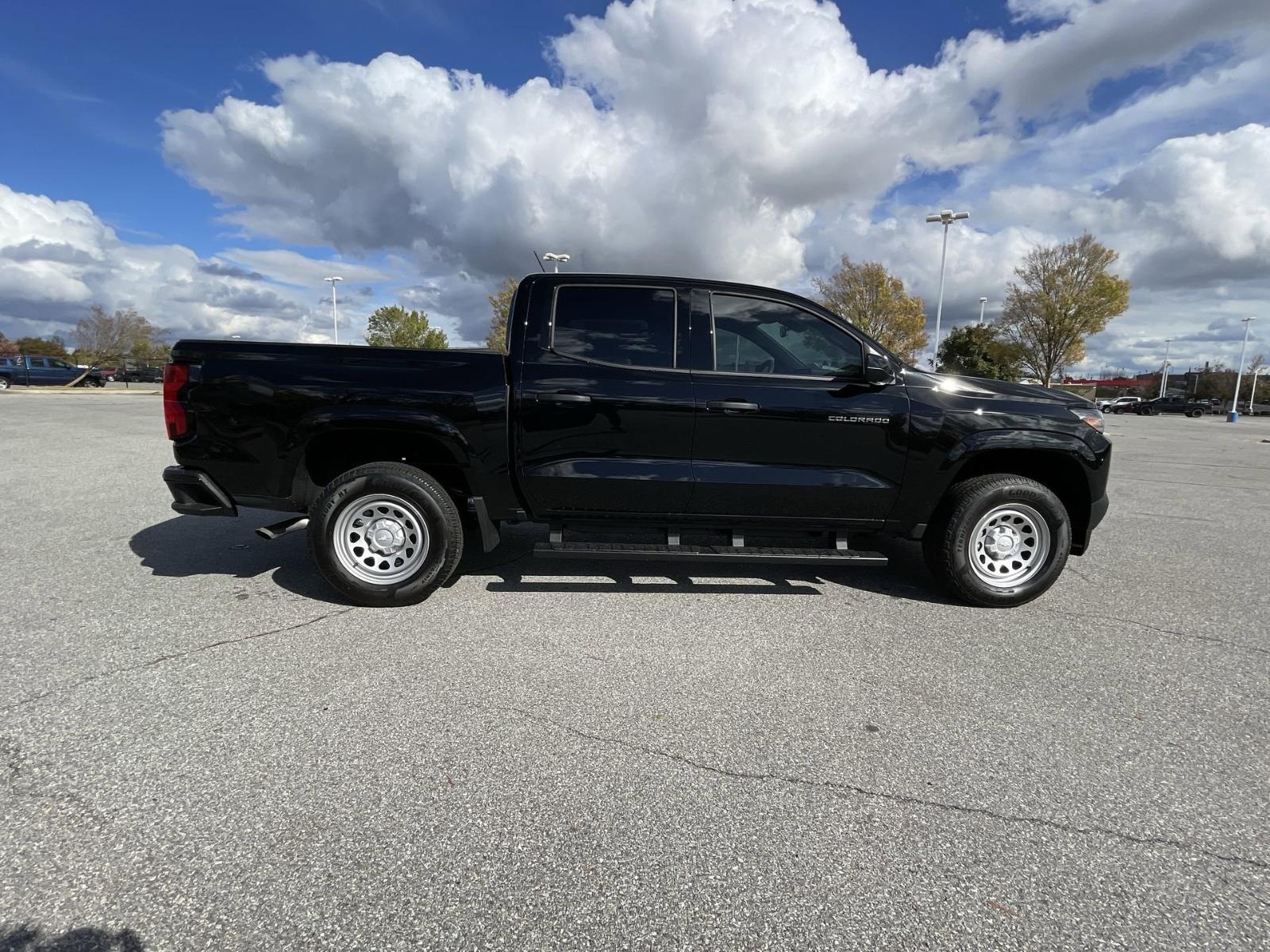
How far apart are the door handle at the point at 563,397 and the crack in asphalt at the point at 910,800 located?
6.15ft

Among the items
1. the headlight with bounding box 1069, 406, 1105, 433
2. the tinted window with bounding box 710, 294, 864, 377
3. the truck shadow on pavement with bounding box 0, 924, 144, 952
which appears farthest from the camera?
the headlight with bounding box 1069, 406, 1105, 433

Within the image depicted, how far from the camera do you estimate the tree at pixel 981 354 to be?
41.5 metres

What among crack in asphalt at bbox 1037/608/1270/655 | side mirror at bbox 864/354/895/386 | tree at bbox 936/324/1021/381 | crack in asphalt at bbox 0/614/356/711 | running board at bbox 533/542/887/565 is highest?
Answer: tree at bbox 936/324/1021/381

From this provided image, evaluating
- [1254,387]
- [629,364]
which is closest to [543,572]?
[629,364]

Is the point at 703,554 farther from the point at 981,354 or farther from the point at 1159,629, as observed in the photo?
the point at 981,354

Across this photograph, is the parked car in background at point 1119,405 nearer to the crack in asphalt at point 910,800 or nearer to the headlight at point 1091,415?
the headlight at point 1091,415

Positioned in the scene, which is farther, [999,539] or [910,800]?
[999,539]

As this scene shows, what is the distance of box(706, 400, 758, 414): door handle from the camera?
3.88m

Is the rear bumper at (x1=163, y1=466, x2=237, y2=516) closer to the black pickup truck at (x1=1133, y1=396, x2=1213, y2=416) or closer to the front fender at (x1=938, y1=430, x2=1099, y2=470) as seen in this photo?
the front fender at (x1=938, y1=430, x2=1099, y2=470)

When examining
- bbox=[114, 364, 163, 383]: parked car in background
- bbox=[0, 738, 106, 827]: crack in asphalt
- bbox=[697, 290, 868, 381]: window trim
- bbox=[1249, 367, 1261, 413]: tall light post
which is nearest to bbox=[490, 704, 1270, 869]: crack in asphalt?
bbox=[0, 738, 106, 827]: crack in asphalt

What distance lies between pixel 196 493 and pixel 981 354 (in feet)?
159

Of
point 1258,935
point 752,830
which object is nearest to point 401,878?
point 752,830

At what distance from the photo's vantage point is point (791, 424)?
393 cm

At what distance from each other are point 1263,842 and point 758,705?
1.69m
